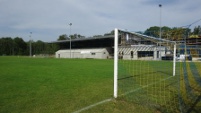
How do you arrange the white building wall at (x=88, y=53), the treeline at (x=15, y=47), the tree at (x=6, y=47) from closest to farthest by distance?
the white building wall at (x=88, y=53)
the treeline at (x=15, y=47)
the tree at (x=6, y=47)

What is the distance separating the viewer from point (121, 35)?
6.82m

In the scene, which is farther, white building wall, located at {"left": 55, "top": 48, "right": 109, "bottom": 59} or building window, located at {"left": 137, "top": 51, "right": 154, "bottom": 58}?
white building wall, located at {"left": 55, "top": 48, "right": 109, "bottom": 59}

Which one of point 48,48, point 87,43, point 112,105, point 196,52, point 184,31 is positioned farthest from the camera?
point 48,48

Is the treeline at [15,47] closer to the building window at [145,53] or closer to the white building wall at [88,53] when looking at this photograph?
the white building wall at [88,53]

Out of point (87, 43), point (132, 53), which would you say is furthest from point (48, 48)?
point (132, 53)

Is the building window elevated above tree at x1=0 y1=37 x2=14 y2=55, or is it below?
below

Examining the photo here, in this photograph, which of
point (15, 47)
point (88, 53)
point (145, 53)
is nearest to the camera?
point (145, 53)

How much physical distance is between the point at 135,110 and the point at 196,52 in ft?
11.2

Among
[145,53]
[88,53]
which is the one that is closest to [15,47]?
[88,53]

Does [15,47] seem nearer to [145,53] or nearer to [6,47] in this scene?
[6,47]

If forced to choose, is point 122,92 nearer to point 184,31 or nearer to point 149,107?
point 149,107

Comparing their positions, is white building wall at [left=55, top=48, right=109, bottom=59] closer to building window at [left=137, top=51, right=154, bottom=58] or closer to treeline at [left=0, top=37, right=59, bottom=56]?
treeline at [left=0, top=37, right=59, bottom=56]

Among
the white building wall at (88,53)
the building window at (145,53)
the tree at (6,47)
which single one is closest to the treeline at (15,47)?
the tree at (6,47)

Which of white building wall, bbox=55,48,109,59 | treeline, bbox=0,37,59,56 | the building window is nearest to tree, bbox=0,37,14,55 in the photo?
treeline, bbox=0,37,59,56
